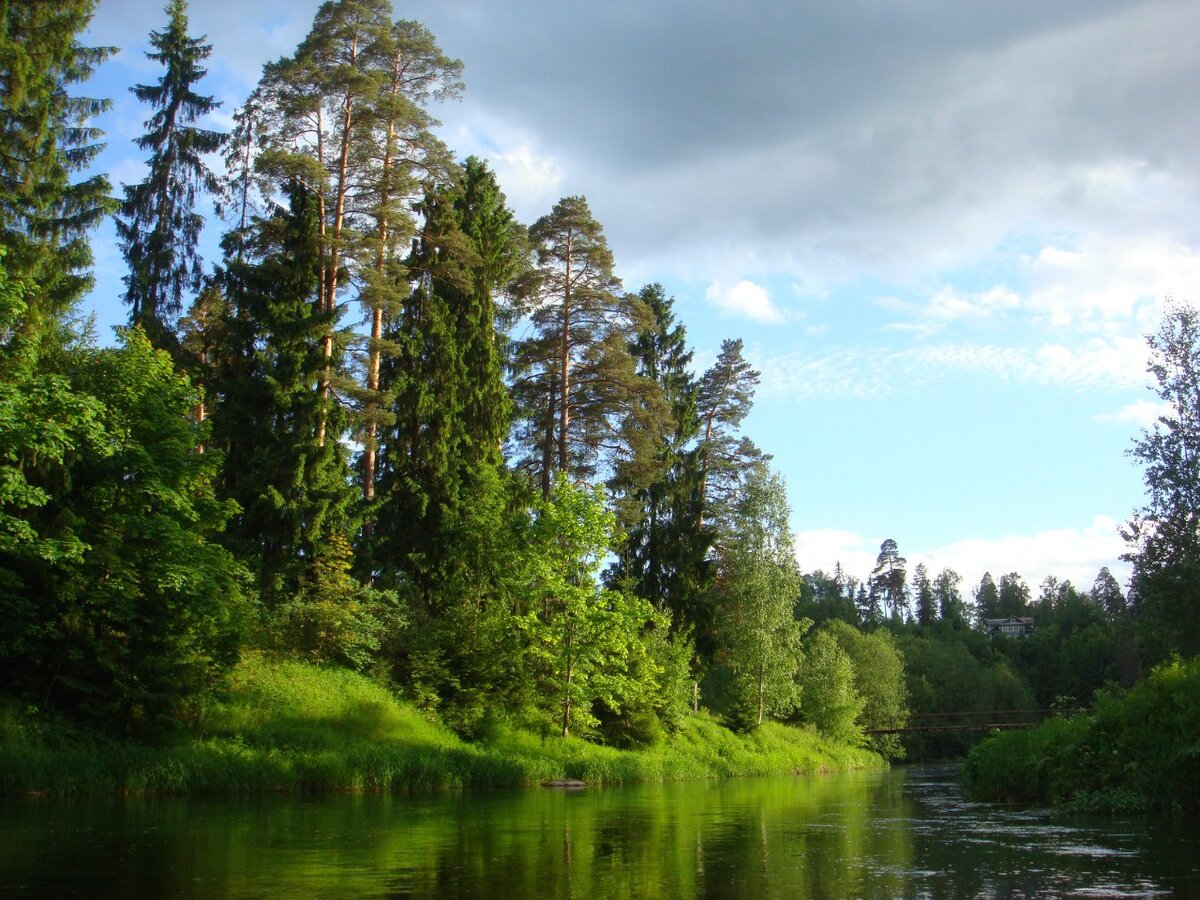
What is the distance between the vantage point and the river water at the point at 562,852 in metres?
9.84

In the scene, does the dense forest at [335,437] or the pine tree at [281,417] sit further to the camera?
the pine tree at [281,417]

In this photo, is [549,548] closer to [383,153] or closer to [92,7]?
[383,153]

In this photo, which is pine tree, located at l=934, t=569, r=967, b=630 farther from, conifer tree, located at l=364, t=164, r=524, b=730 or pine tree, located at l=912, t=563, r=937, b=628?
conifer tree, located at l=364, t=164, r=524, b=730

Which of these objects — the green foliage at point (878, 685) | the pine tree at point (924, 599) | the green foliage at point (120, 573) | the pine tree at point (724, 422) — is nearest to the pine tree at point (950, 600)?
the pine tree at point (924, 599)

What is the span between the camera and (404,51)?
1447 inches

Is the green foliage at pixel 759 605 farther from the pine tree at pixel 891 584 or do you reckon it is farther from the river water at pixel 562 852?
the pine tree at pixel 891 584

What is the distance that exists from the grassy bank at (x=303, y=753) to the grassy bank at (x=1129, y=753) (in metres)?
15.4

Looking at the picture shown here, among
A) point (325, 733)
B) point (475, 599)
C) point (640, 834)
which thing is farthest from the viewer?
point (475, 599)

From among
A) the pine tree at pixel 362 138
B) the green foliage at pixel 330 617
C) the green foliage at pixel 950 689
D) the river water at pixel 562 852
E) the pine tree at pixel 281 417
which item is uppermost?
the pine tree at pixel 362 138

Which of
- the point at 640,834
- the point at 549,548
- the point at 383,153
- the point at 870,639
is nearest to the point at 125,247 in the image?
the point at 383,153

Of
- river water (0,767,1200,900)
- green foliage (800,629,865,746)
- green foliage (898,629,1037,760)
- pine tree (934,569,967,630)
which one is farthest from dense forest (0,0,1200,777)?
pine tree (934,569,967,630)

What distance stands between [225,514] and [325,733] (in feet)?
21.7

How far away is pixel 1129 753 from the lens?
A: 20.0 m

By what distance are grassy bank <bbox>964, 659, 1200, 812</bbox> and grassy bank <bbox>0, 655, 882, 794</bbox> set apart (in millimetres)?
15403
